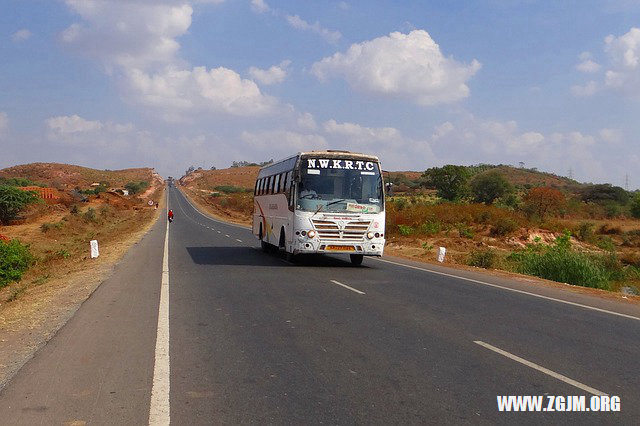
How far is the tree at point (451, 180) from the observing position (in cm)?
6562

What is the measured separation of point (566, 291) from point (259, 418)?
39.3ft

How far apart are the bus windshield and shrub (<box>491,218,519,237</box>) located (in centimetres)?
2431

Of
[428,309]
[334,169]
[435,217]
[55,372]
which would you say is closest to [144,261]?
[334,169]

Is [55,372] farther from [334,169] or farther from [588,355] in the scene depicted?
[334,169]

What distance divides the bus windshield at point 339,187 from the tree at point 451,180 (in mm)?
49250

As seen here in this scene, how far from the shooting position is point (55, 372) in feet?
21.2

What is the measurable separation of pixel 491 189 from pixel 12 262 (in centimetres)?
5738

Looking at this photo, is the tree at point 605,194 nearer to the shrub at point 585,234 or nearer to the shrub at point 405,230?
the shrub at point 585,234

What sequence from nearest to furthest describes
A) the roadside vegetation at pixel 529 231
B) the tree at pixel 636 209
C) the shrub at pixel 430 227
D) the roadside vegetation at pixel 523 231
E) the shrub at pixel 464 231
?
the roadside vegetation at pixel 529 231, the roadside vegetation at pixel 523 231, the shrub at pixel 464 231, the shrub at pixel 430 227, the tree at pixel 636 209

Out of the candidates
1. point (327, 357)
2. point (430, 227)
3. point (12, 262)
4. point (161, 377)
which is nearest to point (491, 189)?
point (430, 227)

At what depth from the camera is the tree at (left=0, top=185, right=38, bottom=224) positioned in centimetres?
5166

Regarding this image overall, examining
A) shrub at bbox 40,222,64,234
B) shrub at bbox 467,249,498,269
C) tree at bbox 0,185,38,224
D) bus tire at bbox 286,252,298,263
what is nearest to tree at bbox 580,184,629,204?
shrub at bbox 467,249,498,269

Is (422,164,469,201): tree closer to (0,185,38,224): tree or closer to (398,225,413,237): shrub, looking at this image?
(398,225,413,237): shrub

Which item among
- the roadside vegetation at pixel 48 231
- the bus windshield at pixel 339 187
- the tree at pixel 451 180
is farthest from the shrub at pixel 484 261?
the tree at pixel 451 180
